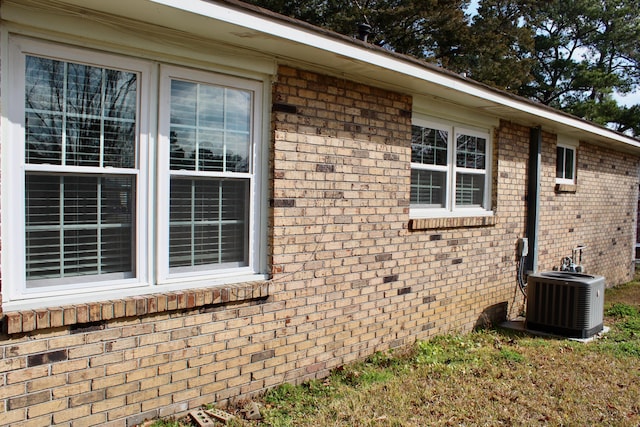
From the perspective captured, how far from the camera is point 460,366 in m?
5.04

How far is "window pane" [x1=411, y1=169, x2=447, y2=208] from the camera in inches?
232

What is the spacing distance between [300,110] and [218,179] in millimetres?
993

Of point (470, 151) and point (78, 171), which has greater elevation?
point (470, 151)

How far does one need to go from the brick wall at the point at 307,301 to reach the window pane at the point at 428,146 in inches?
16.3

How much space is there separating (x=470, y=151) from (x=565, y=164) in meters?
3.33

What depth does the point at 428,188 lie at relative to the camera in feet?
20.1

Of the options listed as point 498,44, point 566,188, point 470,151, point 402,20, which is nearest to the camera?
point 470,151

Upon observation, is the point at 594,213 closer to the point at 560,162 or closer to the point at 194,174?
the point at 560,162

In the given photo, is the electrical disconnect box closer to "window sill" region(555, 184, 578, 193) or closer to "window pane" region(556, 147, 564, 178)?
"window sill" region(555, 184, 578, 193)

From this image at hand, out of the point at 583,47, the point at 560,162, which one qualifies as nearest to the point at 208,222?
the point at 560,162

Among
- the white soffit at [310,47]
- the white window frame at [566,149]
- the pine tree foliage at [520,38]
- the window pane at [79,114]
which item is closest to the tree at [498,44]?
the pine tree foliage at [520,38]

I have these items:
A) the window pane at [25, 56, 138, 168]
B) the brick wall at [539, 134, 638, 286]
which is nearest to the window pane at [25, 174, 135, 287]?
the window pane at [25, 56, 138, 168]

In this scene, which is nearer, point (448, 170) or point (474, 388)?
point (474, 388)

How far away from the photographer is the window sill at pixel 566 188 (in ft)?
27.6
